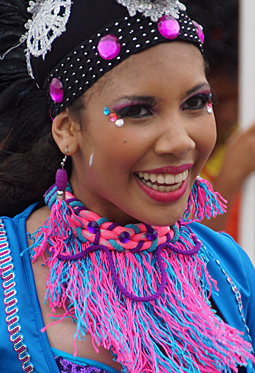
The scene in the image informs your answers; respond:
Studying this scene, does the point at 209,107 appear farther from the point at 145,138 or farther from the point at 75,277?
the point at 75,277

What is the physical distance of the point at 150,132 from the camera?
1431 millimetres

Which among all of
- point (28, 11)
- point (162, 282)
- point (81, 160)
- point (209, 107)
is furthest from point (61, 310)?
point (28, 11)

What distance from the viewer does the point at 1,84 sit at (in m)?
1.86

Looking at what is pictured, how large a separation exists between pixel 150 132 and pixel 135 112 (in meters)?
0.07

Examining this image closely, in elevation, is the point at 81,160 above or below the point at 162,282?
above

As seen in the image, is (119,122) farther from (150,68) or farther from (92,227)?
(92,227)

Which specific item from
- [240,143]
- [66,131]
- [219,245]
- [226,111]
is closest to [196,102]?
[66,131]

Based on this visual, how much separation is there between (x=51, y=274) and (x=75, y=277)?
7 cm

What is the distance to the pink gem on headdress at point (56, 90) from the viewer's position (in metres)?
1.56

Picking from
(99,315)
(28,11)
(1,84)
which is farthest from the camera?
(1,84)

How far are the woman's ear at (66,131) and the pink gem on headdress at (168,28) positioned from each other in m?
0.37

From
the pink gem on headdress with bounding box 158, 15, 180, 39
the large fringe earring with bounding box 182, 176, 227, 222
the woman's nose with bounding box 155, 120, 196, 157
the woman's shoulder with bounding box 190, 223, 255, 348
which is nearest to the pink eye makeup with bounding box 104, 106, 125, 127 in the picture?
the woman's nose with bounding box 155, 120, 196, 157

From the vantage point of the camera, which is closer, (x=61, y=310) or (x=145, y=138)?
(x=145, y=138)

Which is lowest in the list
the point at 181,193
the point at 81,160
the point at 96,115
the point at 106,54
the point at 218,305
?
the point at 218,305
